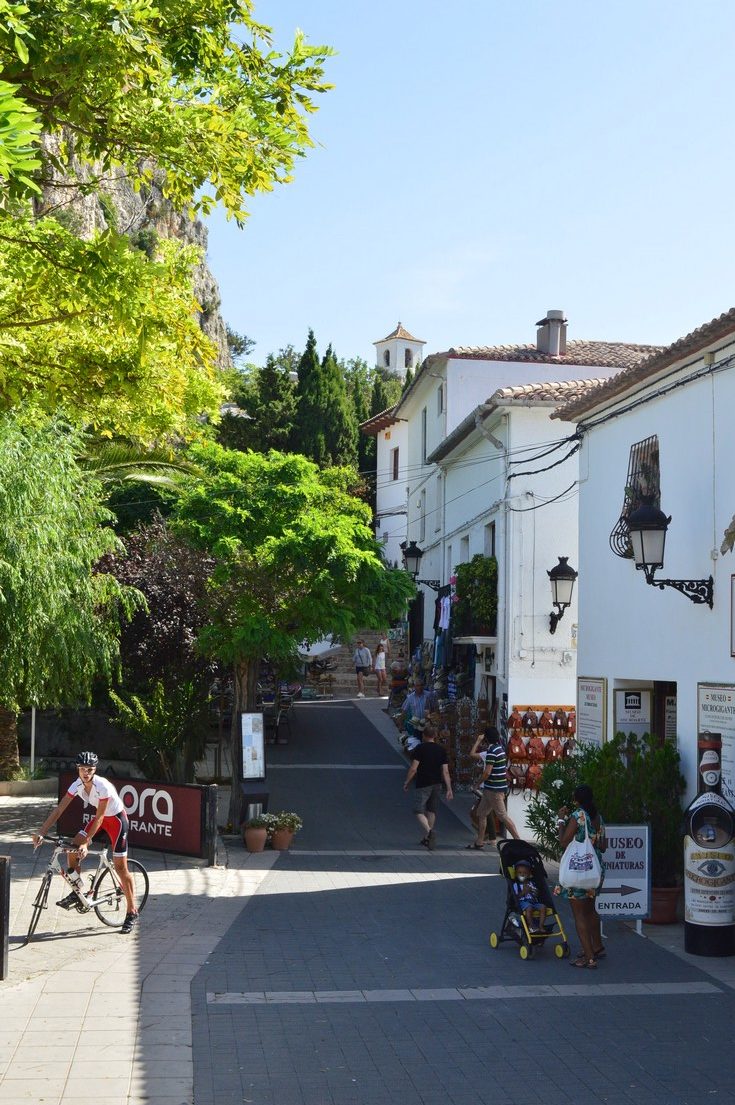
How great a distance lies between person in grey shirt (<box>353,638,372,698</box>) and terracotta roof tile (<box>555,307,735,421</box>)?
22.5 m

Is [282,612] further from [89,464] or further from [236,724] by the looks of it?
[89,464]

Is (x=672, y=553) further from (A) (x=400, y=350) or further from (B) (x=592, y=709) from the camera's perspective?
(A) (x=400, y=350)

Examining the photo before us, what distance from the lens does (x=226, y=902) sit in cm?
1274

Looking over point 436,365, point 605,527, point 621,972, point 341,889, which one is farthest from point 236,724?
point 436,365

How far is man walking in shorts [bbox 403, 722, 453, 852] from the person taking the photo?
54.4ft

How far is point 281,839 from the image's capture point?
54.4ft

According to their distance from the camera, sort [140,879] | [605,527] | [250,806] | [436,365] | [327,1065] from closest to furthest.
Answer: [327,1065] < [140,879] < [605,527] < [250,806] < [436,365]

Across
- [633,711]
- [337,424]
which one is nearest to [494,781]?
[633,711]

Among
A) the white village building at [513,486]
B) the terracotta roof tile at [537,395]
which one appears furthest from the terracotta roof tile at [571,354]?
the terracotta roof tile at [537,395]

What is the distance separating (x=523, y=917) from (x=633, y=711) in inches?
193

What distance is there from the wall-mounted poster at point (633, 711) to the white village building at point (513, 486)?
3982mm

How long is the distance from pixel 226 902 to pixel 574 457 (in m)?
11.4

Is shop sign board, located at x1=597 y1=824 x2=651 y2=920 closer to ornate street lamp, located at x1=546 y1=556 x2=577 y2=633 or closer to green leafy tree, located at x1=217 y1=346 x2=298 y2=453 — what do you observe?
ornate street lamp, located at x1=546 y1=556 x2=577 y2=633

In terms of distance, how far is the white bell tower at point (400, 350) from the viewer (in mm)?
104875
